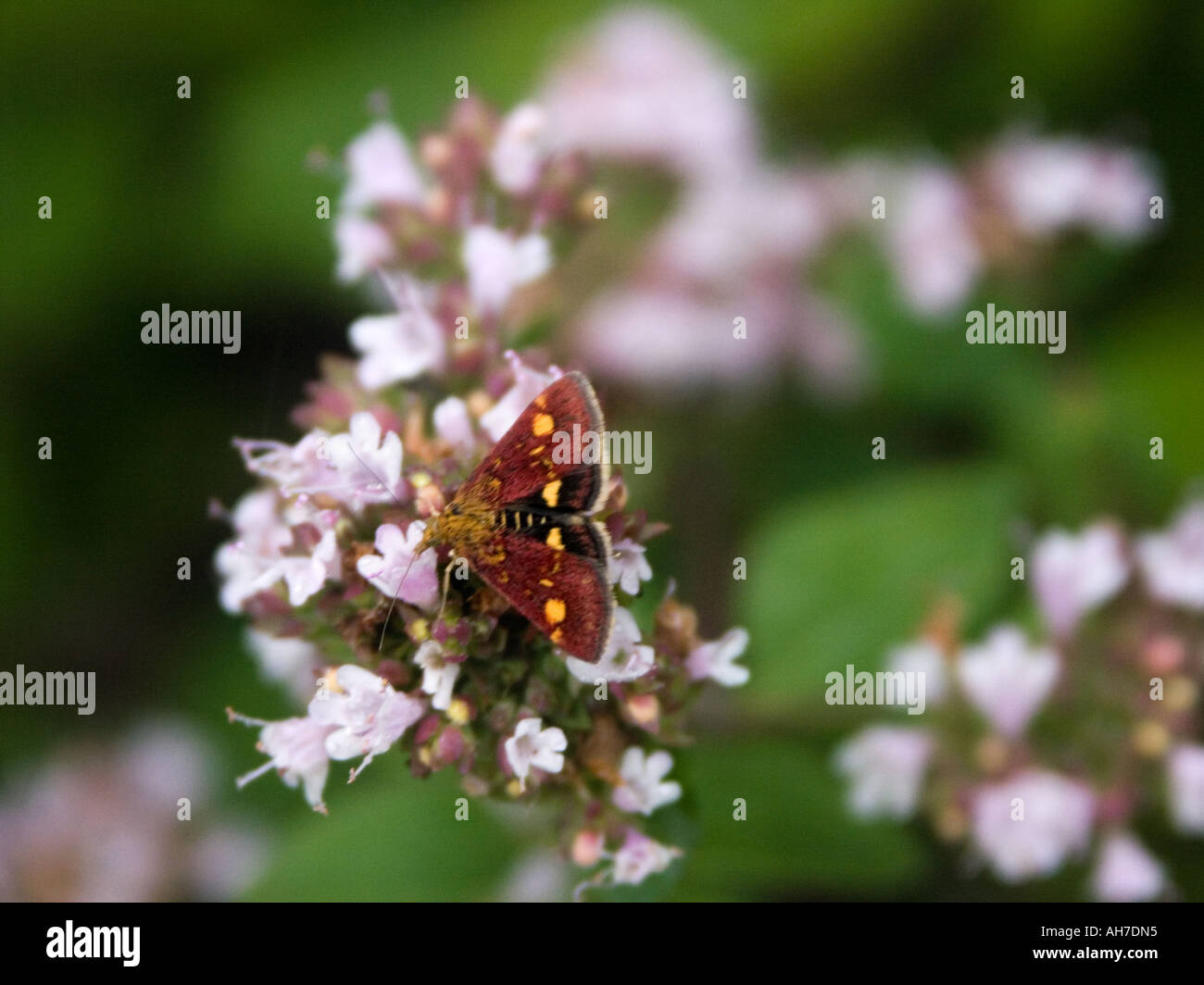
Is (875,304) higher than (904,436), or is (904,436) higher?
(875,304)

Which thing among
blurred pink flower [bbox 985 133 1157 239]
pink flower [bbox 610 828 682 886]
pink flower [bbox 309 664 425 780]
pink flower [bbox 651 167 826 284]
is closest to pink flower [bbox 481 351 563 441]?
pink flower [bbox 309 664 425 780]

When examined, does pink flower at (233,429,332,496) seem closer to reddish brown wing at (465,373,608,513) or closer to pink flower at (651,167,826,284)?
reddish brown wing at (465,373,608,513)

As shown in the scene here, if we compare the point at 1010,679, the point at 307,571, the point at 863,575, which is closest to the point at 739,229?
the point at 863,575

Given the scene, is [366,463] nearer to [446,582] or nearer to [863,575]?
[446,582]

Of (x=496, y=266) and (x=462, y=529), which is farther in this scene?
(x=496, y=266)

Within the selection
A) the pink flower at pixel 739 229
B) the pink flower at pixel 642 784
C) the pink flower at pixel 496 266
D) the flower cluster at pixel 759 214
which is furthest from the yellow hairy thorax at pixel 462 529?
the pink flower at pixel 739 229
